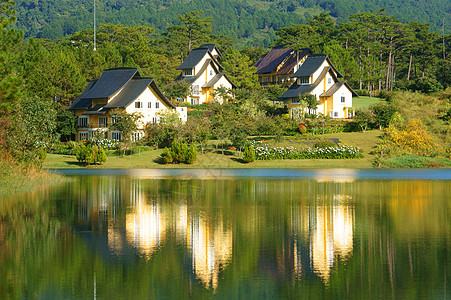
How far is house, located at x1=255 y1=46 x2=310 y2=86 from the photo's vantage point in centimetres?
11300

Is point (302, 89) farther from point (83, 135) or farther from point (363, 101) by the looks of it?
point (83, 135)

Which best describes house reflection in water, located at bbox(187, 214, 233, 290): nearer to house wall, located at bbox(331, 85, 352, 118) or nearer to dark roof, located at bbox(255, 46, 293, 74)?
house wall, located at bbox(331, 85, 352, 118)

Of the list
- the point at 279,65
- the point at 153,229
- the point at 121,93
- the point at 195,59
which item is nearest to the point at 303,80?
the point at 195,59

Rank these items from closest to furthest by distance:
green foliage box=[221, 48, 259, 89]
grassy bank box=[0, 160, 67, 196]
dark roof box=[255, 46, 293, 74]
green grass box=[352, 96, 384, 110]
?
1. grassy bank box=[0, 160, 67, 196]
2. green grass box=[352, 96, 384, 110]
3. green foliage box=[221, 48, 259, 89]
4. dark roof box=[255, 46, 293, 74]

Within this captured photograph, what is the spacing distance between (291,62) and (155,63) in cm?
2728

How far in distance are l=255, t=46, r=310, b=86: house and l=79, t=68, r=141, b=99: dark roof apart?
3627cm

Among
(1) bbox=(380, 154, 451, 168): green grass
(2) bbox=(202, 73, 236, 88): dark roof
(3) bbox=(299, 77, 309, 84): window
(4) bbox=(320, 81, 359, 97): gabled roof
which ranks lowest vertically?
(1) bbox=(380, 154, 451, 168): green grass

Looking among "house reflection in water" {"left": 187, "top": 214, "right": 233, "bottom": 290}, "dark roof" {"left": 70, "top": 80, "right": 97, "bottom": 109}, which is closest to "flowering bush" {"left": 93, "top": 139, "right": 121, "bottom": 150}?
"dark roof" {"left": 70, "top": 80, "right": 97, "bottom": 109}

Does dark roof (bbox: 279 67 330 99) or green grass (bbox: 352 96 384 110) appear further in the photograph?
green grass (bbox: 352 96 384 110)

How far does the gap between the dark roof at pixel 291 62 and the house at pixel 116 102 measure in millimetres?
36652

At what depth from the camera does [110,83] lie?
82.1 meters

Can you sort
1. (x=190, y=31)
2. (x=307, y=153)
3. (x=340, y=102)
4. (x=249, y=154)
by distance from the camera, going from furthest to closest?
(x=190, y=31)
(x=340, y=102)
(x=307, y=153)
(x=249, y=154)

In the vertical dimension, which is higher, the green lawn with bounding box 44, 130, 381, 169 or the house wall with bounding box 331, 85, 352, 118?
the house wall with bounding box 331, 85, 352, 118

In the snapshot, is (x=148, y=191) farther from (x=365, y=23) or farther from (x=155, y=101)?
(x=365, y=23)
